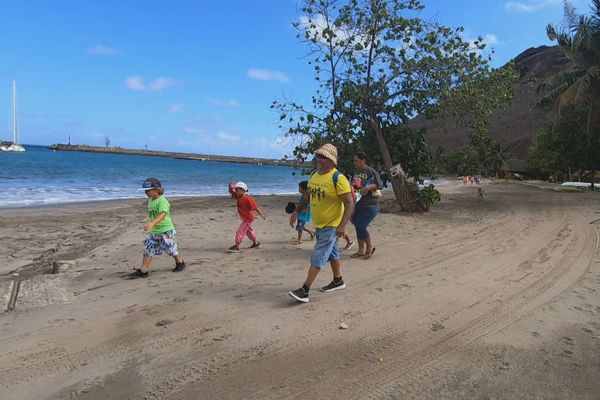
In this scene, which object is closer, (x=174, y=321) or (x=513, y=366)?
(x=513, y=366)

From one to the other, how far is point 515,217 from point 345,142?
18.7 feet

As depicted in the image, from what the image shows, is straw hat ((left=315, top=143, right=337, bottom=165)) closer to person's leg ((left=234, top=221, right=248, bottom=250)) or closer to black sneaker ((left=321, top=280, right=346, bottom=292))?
black sneaker ((left=321, top=280, right=346, bottom=292))

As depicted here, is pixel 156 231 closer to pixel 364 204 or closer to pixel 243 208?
pixel 243 208

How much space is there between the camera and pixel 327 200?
16.4 feet

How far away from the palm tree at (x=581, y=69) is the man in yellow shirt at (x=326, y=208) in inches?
824

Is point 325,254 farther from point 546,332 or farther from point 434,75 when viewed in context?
point 434,75

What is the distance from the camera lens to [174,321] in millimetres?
4367

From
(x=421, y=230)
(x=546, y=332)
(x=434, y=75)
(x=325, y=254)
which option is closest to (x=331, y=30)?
(x=434, y=75)

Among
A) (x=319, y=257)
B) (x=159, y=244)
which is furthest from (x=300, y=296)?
(x=159, y=244)

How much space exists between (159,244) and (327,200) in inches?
101

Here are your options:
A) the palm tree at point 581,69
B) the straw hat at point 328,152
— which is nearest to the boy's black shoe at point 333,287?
the straw hat at point 328,152

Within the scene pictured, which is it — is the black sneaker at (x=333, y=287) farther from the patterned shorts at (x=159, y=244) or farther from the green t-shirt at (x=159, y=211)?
the green t-shirt at (x=159, y=211)

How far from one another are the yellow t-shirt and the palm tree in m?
21.0

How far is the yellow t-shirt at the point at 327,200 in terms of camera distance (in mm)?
4938
